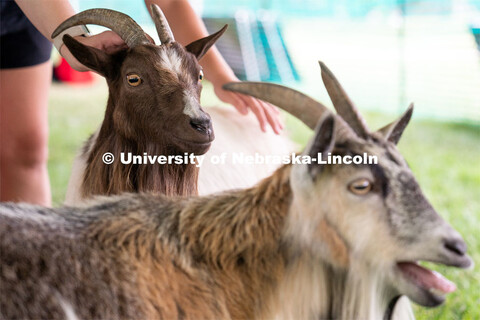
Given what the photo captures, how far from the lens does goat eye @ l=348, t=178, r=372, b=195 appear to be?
1.83m

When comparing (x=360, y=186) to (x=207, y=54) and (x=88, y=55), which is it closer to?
(x=88, y=55)

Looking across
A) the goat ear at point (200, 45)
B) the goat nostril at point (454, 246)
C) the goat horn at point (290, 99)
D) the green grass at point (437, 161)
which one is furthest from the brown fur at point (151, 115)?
the green grass at point (437, 161)

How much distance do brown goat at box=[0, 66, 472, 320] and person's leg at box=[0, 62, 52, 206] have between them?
83.7 inches

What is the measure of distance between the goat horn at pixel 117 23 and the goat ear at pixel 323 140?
1399 millimetres

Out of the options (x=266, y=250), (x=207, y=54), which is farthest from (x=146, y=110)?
(x=266, y=250)

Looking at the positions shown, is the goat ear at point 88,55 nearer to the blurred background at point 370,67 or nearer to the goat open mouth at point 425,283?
the goat open mouth at point 425,283

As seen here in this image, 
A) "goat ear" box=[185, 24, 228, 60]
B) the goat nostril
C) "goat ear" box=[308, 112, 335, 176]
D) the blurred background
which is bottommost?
the goat nostril

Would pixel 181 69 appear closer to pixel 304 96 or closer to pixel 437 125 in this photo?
pixel 304 96

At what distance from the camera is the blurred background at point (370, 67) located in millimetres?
8055

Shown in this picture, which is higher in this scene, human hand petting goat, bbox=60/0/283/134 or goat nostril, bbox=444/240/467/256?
human hand petting goat, bbox=60/0/283/134

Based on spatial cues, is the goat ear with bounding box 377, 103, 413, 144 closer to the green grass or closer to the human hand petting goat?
the human hand petting goat

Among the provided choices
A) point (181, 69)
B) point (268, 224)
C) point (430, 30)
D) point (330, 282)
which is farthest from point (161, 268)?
point (430, 30)

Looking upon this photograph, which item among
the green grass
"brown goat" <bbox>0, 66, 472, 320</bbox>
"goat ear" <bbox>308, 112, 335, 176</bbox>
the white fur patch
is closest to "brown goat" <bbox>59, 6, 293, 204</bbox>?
"brown goat" <bbox>0, 66, 472, 320</bbox>

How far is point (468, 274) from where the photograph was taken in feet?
13.3
